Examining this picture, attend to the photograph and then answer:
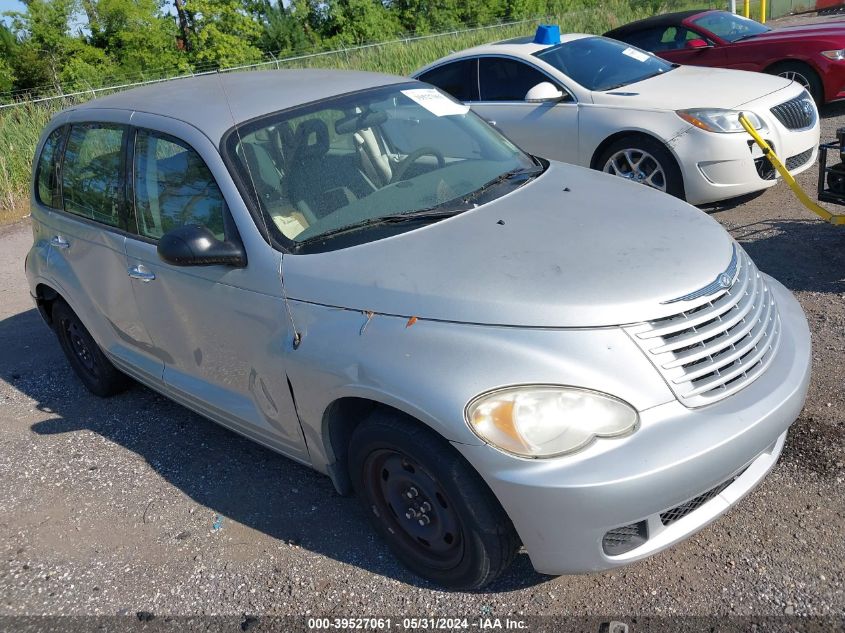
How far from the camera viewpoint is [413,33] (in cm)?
3275

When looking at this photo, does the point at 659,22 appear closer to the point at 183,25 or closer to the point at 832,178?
the point at 832,178

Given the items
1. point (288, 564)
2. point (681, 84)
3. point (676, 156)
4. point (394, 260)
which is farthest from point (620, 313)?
point (681, 84)

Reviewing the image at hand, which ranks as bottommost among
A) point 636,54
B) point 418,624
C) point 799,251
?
point 799,251

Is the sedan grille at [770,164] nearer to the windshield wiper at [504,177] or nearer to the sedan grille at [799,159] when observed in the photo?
the sedan grille at [799,159]

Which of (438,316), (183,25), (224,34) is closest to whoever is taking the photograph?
(438,316)

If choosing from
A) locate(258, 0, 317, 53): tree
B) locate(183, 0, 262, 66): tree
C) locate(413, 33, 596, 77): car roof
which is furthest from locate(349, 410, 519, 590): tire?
locate(258, 0, 317, 53): tree

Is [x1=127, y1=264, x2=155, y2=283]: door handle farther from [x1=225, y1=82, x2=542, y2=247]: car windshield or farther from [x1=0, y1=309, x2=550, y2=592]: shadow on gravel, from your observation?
[x1=0, y1=309, x2=550, y2=592]: shadow on gravel

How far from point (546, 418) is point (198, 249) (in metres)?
1.57

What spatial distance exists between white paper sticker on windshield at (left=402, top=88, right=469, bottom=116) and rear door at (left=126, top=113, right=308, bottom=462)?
1.18m

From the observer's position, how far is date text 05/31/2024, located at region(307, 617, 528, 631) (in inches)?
109

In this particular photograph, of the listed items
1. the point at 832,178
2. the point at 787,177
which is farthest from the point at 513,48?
the point at 832,178

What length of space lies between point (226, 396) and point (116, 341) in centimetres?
113

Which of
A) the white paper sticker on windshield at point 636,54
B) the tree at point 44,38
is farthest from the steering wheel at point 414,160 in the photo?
the tree at point 44,38

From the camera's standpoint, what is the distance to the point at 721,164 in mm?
6121
